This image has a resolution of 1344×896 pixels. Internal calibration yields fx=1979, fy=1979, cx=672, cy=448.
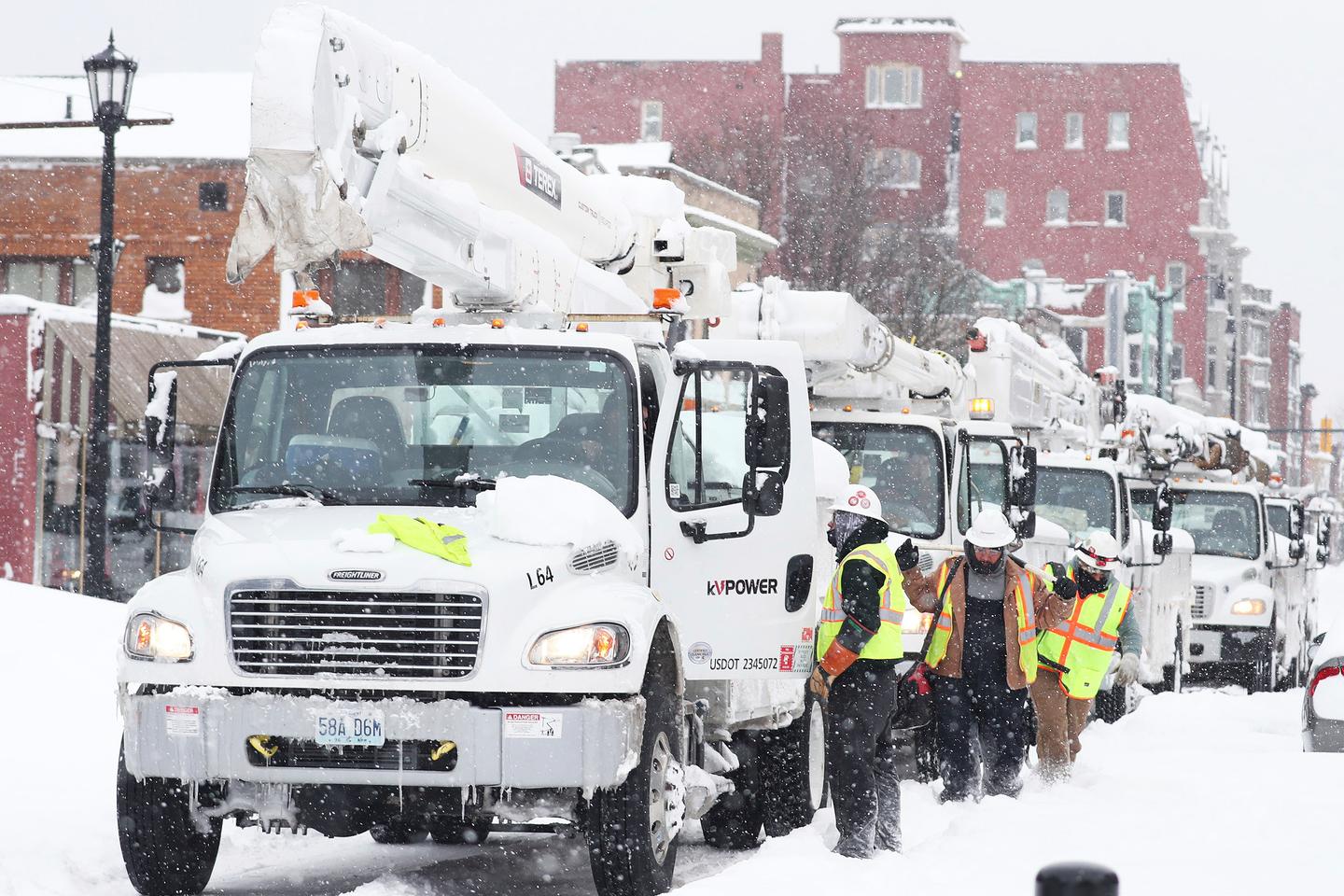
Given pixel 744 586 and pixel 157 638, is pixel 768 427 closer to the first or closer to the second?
pixel 744 586

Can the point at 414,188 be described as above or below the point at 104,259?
below

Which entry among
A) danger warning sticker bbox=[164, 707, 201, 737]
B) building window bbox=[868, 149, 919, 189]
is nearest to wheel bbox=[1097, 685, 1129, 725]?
danger warning sticker bbox=[164, 707, 201, 737]

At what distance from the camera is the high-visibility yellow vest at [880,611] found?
9.00 metres

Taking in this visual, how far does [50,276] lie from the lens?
38344mm

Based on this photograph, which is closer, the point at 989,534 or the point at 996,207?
the point at 989,534

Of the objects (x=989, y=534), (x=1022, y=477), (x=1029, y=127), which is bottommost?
(x=989, y=534)

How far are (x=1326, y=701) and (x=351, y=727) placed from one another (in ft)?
18.6

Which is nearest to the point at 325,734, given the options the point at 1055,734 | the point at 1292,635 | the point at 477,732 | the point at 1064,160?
the point at 477,732

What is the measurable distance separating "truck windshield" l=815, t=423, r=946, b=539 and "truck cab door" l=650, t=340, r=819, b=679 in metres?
3.21

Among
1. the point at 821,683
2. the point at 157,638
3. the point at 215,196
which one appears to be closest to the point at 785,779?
the point at 821,683

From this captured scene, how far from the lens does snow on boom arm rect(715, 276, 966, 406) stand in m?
13.8

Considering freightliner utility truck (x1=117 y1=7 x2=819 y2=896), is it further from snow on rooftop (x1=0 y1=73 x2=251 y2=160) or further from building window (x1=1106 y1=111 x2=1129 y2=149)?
building window (x1=1106 y1=111 x2=1129 y2=149)

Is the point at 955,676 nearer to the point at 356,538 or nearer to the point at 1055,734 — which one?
the point at 1055,734

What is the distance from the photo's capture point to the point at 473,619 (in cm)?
740
